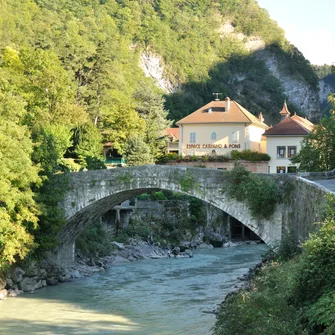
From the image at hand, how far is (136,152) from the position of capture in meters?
41.9

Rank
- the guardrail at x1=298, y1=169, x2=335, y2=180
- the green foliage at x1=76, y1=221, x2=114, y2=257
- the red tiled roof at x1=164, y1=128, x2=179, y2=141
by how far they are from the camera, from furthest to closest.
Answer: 1. the red tiled roof at x1=164, y1=128, x2=179, y2=141
2. the green foliage at x1=76, y1=221, x2=114, y2=257
3. the guardrail at x1=298, y1=169, x2=335, y2=180

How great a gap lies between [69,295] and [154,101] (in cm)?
3332

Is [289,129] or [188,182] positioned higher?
[289,129]

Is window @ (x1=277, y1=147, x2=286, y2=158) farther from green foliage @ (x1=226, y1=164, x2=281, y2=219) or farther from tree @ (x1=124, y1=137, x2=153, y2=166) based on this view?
green foliage @ (x1=226, y1=164, x2=281, y2=219)

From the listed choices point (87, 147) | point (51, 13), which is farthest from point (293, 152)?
point (51, 13)

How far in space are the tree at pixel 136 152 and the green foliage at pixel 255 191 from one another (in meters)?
22.6

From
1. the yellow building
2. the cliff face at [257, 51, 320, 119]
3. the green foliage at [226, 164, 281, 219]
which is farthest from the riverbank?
the cliff face at [257, 51, 320, 119]

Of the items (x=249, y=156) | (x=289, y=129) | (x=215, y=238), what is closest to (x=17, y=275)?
(x=215, y=238)

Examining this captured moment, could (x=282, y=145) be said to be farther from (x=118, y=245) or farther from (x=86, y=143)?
(x=118, y=245)

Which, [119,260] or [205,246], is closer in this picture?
[119,260]

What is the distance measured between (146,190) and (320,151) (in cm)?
696

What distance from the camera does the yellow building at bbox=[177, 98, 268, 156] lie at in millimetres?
42625

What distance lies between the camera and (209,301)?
19109 millimetres

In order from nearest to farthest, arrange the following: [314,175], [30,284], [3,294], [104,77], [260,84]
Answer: [314,175]
[3,294]
[30,284]
[104,77]
[260,84]
